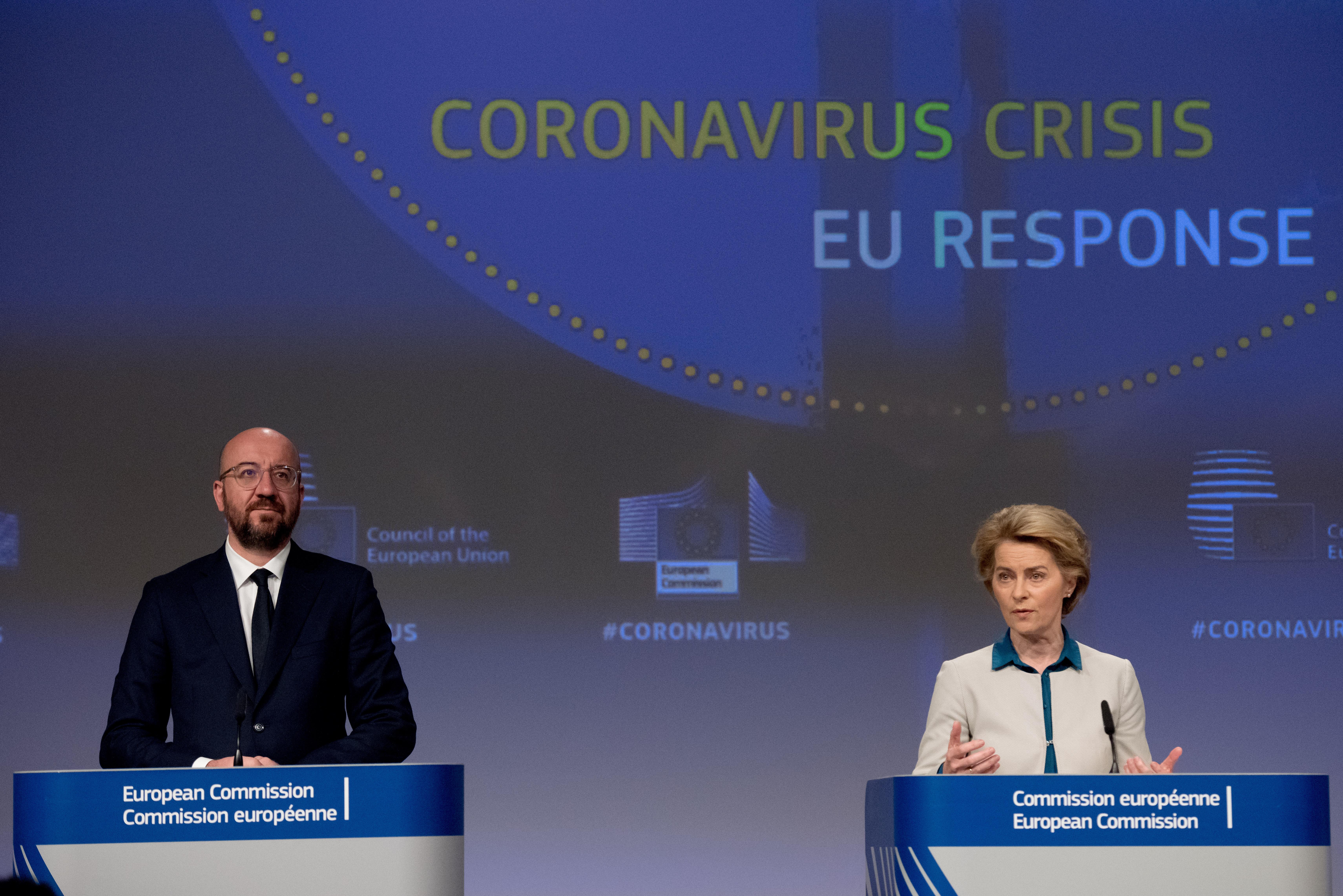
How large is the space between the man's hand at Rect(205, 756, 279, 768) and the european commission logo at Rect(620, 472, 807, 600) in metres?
2.01

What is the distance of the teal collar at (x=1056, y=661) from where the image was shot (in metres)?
2.84

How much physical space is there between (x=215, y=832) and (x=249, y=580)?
75 centimetres

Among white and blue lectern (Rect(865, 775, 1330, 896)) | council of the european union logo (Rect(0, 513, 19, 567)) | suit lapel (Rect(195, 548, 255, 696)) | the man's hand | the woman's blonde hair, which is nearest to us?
white and blue lectern (Rect(865, 775, 1330, 896))

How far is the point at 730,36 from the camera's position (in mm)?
4793

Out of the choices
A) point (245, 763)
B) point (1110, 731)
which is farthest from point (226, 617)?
point (1110, 731)

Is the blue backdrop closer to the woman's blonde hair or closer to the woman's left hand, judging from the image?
the woman's blonde hair

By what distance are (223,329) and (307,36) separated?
3.11ft

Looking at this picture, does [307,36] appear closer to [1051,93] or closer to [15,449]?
[15,449]

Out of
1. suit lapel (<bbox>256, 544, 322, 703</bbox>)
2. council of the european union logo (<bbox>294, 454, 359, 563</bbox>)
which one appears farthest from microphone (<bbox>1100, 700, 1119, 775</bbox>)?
council of the european union logo (<bbox>294, 454, 359, 563</bbox>)

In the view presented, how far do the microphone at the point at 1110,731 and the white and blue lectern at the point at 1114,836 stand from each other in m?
0.25

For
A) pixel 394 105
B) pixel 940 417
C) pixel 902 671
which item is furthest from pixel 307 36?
pixel 902 671

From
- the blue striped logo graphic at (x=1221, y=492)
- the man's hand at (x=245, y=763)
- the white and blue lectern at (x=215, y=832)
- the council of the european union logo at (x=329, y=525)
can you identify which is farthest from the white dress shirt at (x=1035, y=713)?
the council of the european union logo at (x=329, y=525)

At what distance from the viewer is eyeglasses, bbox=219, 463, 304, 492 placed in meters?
3.05

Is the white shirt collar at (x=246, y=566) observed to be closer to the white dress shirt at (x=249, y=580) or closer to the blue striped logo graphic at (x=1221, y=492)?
the white dress shirt at (x=249, y=580)
